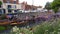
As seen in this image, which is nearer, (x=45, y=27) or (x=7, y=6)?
(x=45, y=27)

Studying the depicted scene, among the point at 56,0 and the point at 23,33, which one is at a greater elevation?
the point at 23,33

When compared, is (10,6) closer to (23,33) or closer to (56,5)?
(56,5)

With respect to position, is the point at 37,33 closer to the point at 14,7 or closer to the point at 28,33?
the point at 28,33

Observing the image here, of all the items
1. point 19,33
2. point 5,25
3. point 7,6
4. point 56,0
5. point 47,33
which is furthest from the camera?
point 7,6

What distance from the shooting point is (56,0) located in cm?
3231

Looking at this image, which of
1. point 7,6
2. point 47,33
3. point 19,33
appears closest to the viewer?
point 47,33

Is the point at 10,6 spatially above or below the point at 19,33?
below

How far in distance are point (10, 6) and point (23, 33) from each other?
110ft

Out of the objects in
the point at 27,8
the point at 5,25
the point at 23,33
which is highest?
the point at 23,33

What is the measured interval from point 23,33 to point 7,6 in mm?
33427

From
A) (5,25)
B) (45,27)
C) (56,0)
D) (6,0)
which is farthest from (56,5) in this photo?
(45,27)

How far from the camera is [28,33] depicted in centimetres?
363

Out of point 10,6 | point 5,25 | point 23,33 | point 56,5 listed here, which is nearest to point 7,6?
point 10,6

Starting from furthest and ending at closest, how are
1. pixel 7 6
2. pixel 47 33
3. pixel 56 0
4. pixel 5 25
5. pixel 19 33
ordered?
pixel 7 6, pixel 56 0, pixel 5 25, pixel 19 33, pixel 47 33
